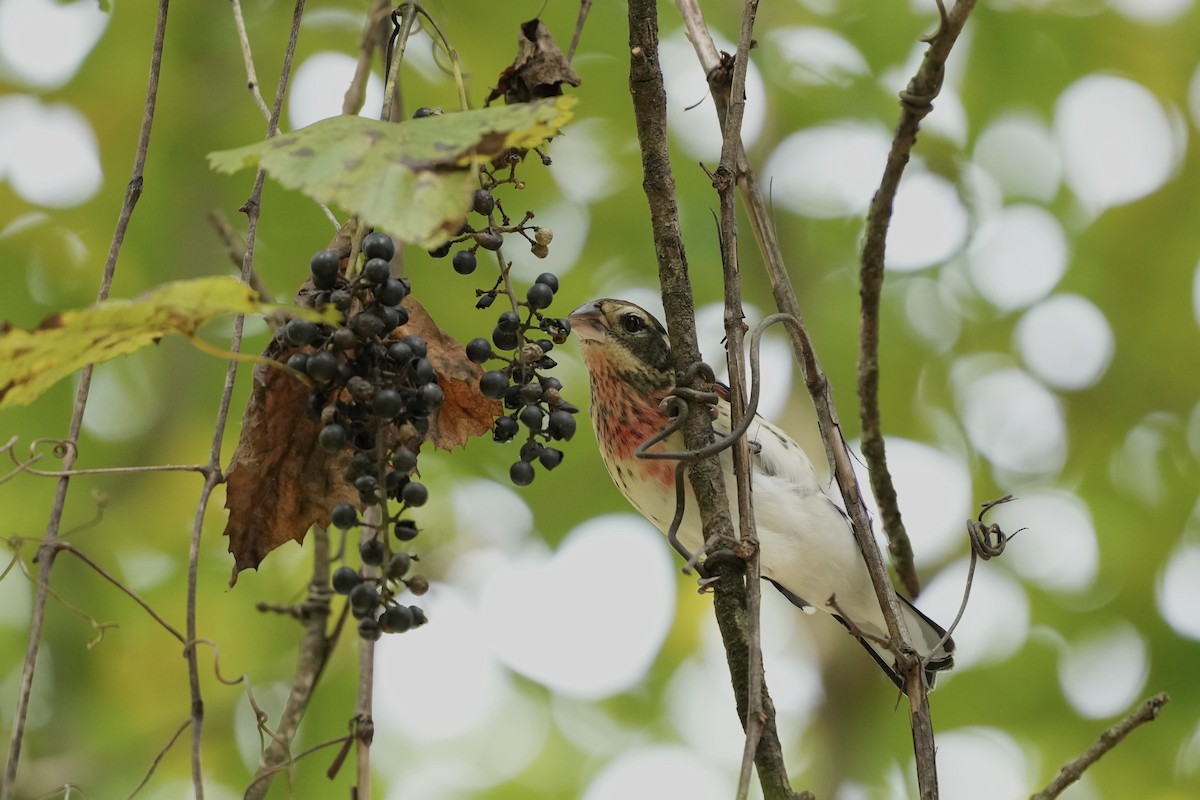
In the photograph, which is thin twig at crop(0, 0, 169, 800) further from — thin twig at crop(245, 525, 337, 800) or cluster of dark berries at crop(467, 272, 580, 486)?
thin twig at crop(245, 525, 337, 800)

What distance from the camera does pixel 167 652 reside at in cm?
523

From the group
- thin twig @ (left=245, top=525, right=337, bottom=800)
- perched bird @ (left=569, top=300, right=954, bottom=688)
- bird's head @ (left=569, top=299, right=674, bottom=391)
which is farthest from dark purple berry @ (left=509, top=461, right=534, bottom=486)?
bird's head @ (left=569, top=299, right=674, bottom=391)

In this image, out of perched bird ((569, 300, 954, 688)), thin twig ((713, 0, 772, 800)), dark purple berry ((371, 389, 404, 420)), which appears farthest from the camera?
perched bird ((569, 300, 954, 688))

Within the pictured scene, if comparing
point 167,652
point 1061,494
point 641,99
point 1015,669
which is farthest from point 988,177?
point 167,652

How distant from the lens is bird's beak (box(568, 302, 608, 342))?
12.7ft

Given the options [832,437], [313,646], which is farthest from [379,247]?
[313,646]

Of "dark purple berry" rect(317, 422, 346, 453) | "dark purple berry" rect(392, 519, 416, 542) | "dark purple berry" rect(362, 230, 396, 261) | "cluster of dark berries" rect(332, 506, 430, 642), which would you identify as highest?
"dark purple berry" rect(362, 230, 396, 261)

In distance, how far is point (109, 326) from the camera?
5.34ft

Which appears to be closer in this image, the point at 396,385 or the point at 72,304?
the point at 396,385

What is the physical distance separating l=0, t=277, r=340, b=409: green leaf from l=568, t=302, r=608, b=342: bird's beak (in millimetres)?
2231

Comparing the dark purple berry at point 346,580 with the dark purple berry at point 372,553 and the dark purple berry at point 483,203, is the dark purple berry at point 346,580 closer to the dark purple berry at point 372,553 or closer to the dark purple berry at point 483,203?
the dark purple berry at point 372,553

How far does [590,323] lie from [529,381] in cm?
189

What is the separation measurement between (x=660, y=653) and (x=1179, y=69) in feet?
12.4

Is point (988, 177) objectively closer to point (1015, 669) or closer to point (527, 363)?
point (1015, 669)
